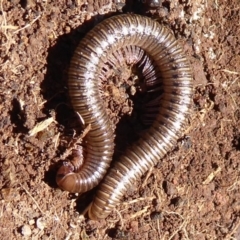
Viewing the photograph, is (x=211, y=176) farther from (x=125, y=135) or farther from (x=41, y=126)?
(x=41, y=126)

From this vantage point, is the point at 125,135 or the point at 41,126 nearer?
the point at 41,126

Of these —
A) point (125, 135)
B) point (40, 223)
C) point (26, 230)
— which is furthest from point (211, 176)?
point (26, 230)

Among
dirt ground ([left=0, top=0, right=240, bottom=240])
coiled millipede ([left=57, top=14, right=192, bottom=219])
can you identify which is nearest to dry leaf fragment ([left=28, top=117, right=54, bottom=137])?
dirt ground ([left=0, top=0, right=240, bottom=240])

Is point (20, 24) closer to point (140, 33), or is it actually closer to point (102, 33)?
point (102, 33)

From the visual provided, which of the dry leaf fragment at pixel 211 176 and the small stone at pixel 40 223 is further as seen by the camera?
the dry leaf fragment at pixel 211 176

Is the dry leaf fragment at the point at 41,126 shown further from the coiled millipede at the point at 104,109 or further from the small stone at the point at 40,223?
the small stone at the point at 40,223

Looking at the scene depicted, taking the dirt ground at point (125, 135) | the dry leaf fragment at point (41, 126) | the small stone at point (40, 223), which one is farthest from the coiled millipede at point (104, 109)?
the small stone at point (40, 223)
